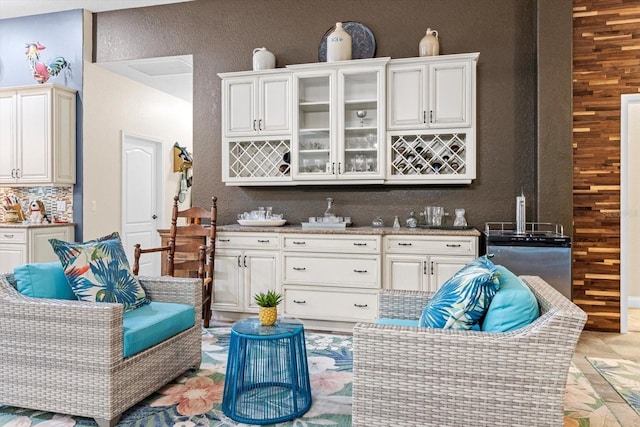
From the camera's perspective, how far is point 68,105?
15.9 feet

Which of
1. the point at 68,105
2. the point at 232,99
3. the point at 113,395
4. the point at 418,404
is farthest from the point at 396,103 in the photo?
the point at 68,105

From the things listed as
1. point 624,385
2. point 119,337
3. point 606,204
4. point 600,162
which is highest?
point 600,162

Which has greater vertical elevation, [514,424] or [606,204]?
[606,204]

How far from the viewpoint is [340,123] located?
403 cm

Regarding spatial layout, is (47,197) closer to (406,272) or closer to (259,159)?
(259,159)

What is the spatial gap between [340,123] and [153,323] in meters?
2.40

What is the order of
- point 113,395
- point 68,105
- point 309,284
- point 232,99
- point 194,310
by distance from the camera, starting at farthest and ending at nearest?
point 68,105
point 232,99
point 309,284
point 194,310
point 113,395

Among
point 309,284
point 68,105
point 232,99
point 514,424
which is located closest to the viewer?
point 514,424

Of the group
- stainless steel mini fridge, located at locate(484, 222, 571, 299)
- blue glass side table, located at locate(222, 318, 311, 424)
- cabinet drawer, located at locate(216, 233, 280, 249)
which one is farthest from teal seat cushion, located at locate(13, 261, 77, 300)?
stainless steel mini fridge, located at locate(484, 222, 571, 299)

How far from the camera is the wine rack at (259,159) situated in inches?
168

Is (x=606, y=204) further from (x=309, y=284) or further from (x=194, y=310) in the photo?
(x=194, y=310)

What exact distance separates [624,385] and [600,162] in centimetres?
196

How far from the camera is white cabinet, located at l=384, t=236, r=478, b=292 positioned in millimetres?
3602

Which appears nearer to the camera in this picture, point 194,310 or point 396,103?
point 194,310
